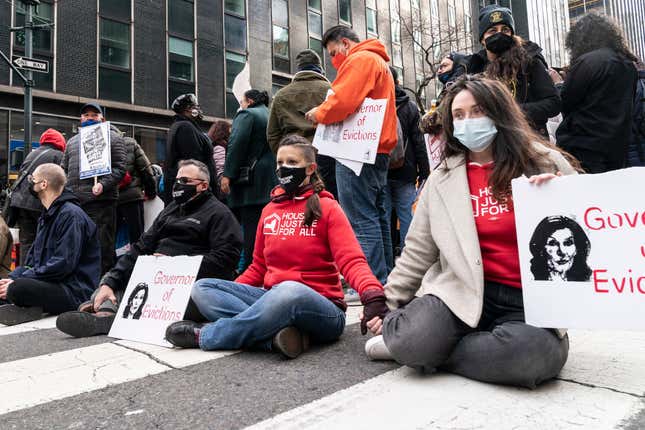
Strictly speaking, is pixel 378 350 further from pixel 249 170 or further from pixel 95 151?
pixel 95 151

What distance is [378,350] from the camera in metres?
2.29

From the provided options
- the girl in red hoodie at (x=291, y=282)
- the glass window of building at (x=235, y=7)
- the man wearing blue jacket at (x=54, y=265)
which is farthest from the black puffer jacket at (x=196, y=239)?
the glass window of building at (x=235, y=7)

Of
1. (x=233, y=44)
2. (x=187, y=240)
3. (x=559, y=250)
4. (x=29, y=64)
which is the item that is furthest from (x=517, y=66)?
(x=233, y=44)

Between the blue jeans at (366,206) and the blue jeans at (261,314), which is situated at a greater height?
the blue jeans at (366,206)

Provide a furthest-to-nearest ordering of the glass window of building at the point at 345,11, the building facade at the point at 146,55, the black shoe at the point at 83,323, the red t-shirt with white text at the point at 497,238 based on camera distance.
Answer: the glass window of building at the point at 345,11 < the building facade at the point at 146,55 < the black shoe at the point at 83,323 < the red t-shirt with white text at the point at 497,238

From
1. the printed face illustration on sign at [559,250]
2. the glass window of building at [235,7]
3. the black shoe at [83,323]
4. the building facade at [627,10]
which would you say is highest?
the building facade at [627,10]

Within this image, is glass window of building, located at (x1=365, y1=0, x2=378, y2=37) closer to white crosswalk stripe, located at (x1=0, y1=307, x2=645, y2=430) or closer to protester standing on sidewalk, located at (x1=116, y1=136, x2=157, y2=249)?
protester standing on sidewalk, located at (x1=116, y1=136, x2=157, y2=249)

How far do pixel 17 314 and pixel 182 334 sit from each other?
6.77 feet

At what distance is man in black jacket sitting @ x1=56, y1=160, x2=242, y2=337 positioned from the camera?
10.9 ft

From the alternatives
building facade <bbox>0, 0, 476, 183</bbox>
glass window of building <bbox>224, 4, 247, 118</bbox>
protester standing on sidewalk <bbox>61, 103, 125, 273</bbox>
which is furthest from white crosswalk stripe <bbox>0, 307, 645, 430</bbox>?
glass window of building <bbox>224, 4, 247, 118</bbox>

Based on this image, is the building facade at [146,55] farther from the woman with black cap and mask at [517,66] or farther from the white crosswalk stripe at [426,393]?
the woman with black cap and mask at [517,66]

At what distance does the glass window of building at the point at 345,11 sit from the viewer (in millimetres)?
24578

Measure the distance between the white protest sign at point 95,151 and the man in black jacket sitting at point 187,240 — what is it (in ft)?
5.79

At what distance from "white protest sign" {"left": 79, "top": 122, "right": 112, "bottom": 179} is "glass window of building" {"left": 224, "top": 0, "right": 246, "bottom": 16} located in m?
15.7
